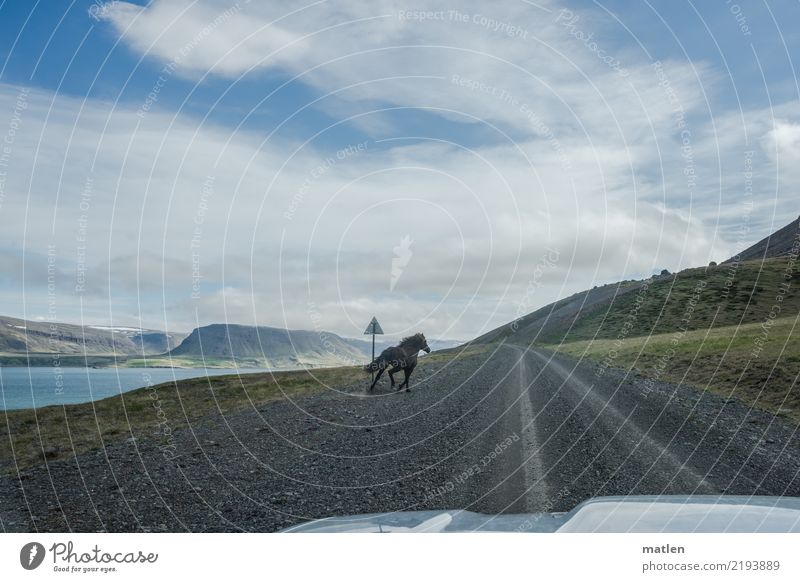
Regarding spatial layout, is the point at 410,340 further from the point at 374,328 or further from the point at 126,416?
the point at 126,416

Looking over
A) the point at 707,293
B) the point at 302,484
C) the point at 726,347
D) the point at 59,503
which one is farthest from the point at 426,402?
the point at 707,293

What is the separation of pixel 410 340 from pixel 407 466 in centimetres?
1589

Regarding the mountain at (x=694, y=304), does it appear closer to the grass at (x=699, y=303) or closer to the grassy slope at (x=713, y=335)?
the grass at (x=699, y=303)

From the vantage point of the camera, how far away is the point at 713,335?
6284cm

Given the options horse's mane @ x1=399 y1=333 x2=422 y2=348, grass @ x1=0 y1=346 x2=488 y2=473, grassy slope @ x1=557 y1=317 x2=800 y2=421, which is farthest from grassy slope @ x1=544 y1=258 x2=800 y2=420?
grass @ x1=0 y1=346 x2=488 y2=473

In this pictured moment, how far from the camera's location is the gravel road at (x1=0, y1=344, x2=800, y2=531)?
8602 mm

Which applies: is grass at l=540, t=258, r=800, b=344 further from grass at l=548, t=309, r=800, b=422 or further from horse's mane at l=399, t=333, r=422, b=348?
horse's mane at l=399, t=333, r=422, b=348

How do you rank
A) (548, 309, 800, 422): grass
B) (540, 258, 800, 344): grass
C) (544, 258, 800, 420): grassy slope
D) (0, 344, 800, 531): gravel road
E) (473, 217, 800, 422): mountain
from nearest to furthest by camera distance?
(0, 344, 800, 531): gravel road, (548, 309, 800, 422): grass, (544, 258, 800, 420): grassy slope, (473, 217, 800, 422): mountain, (540, 258, 800, 344): grass

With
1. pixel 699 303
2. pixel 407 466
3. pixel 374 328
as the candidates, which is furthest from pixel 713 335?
pixel 407 466

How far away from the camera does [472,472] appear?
33.9 ft

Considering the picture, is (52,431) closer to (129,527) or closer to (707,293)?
(129,527)

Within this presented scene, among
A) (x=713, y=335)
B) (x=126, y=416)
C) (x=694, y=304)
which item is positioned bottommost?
(x=126, y=416)

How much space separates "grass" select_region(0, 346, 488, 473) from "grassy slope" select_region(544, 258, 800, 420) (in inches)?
811
